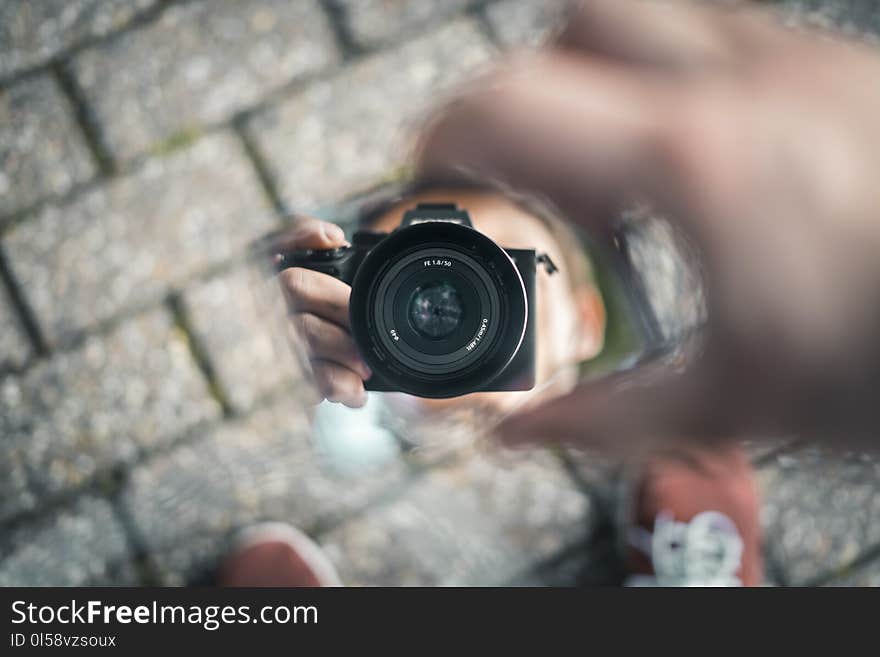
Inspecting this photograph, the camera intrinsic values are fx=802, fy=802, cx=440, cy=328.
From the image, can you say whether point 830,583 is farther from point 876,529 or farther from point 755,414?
point 755,414

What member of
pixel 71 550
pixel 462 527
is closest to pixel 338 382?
pixel 462 527

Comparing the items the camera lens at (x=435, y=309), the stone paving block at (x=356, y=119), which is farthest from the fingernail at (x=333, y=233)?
the stone paving block at (x=356, y=119)

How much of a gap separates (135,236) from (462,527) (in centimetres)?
89

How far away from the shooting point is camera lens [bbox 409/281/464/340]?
0.92 metres

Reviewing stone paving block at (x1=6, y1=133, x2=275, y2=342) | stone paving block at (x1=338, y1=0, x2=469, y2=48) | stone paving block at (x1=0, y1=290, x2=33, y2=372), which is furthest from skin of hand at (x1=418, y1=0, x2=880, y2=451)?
stone paving block at (x1=0, y1=290, x2=33, y2=372)

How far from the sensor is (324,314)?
0.90 metres

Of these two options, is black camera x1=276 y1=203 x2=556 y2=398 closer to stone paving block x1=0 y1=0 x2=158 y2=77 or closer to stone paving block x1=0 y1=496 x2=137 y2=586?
stone paving block x1=0 y1=496 x2=137 y2=586

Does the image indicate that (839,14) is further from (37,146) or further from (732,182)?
(37,146)

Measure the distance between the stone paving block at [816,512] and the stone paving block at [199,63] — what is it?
4.21 feet

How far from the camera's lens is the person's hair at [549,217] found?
1.24 meters

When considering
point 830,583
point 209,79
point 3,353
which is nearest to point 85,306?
point 3,353

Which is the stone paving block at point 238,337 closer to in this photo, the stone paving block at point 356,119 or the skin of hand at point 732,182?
the stone paving block at point 356,119

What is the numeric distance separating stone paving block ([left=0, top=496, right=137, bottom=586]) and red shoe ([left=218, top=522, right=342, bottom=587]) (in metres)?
0.21

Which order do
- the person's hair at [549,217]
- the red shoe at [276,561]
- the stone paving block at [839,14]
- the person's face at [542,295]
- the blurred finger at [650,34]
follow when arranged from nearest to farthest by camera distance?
the person's face at [542,295], the person's hair at [549,217], the blurred finger at [650,34], the red shoe at [276,561], the stone paving block at [839,14]
